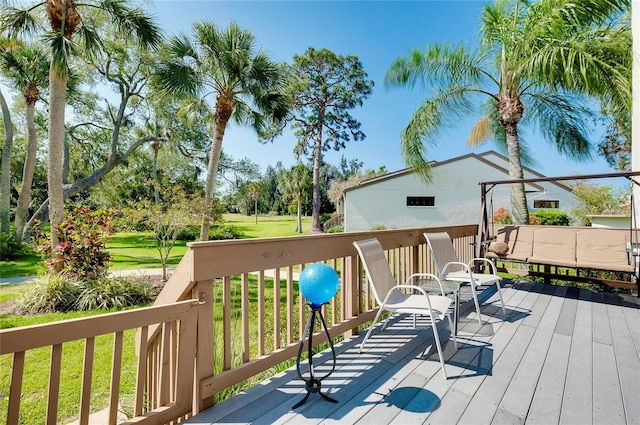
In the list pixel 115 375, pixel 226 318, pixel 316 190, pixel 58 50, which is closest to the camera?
pixel 115 375

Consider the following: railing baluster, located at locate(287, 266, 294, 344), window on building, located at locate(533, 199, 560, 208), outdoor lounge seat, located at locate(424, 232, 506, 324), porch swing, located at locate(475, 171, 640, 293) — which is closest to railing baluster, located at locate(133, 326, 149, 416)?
railing baluster, located at locate(287, 266, 294, 344)

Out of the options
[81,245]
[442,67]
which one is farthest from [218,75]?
[442,67]

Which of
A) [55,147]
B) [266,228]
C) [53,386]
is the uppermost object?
[55,147]

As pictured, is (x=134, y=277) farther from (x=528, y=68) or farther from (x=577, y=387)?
(x=528, y=68)

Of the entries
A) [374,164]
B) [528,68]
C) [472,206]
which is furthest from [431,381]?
[374,164]

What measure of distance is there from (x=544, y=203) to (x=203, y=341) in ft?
59.3

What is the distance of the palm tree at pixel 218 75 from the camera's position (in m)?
8.61

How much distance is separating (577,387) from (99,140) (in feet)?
66.5

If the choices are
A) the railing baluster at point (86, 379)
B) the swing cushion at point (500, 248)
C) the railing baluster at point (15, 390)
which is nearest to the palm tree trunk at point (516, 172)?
the swing cushion at point (500, 248)

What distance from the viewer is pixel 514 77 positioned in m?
6.25

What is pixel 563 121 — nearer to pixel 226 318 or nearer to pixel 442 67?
pixel 442 67

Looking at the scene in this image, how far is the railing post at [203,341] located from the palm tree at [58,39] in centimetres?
651

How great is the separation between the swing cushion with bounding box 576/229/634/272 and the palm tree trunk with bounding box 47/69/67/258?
9.27 meters

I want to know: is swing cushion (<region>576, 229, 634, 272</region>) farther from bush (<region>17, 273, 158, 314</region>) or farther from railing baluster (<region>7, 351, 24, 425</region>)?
bush (<region>17, 273, 158, 314</region>)
